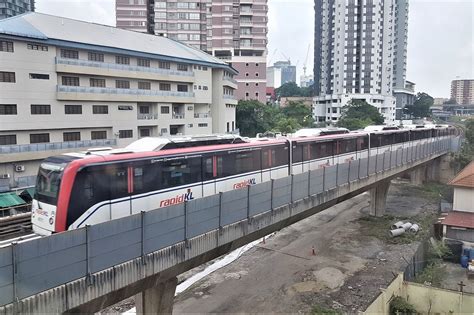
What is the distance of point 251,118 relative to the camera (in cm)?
6234

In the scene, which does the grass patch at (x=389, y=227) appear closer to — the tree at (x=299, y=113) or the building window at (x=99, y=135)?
the building window at (x=99, y=135)

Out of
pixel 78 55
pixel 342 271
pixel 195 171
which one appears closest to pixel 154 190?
pixel 195 171

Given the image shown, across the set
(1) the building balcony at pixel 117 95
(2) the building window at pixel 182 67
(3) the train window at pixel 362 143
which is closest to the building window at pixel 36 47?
(1) the building balcony at pixel 117 95

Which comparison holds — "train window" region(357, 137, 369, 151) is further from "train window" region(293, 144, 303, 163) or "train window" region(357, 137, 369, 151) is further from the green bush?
the green bush

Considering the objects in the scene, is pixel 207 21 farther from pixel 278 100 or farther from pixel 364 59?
pixel 278 100

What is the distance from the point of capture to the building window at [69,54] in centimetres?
3433

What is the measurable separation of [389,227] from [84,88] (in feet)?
97.4

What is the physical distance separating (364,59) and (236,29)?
132 ft

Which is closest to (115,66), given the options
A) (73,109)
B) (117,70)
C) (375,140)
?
(117,70)

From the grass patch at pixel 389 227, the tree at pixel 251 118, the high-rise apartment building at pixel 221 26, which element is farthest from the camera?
the high-rise apartment building at pixel 221 26

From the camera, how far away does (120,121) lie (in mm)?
39219

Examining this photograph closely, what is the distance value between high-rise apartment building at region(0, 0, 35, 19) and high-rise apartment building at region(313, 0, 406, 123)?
266 ft

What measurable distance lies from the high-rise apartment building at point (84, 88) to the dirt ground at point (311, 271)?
1887 centimetres

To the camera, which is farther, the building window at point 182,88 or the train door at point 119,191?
the building window at point 182,88
